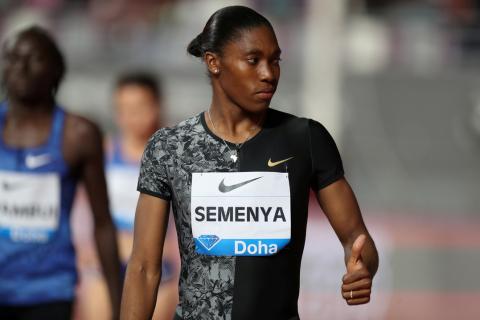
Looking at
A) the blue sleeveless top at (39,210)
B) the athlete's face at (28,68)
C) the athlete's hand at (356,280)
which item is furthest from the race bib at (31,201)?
the athlete's hand at (356,280)

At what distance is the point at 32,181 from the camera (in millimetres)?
5324

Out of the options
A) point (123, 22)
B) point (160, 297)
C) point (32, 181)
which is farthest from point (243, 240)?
point (123, 22)

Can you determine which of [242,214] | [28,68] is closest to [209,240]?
[242,214]

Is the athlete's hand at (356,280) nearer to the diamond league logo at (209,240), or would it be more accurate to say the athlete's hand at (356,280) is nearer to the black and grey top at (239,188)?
the black and grey top at (239,188)

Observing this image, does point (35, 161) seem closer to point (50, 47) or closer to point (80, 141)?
point (80, 141)

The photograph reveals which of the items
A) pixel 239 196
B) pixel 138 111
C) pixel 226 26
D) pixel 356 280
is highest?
pixel 226 26

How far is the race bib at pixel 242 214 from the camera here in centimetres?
393

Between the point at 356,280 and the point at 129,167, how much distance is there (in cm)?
374

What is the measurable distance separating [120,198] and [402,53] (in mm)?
12678

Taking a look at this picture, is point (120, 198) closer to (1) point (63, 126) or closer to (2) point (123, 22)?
(1) point (63, 126)

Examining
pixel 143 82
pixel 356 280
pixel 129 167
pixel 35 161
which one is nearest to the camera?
pixel 356 280

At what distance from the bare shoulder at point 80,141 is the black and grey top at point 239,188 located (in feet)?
4.28

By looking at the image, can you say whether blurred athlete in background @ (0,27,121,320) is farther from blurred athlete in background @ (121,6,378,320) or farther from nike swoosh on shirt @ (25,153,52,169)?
blurred athlete in background @ (121,6,378,320)

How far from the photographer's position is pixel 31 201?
5.32m
